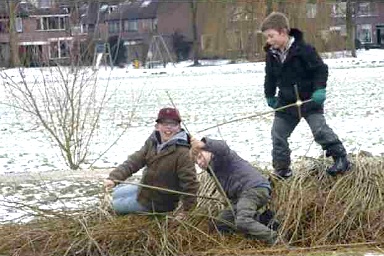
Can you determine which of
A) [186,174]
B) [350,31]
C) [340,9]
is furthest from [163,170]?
[340,9]

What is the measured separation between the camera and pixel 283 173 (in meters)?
6.63

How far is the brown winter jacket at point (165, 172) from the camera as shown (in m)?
5.79

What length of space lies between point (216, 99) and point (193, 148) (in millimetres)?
18236

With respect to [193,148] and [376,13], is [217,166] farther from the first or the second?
[376,13]

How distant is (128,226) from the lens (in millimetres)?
5734

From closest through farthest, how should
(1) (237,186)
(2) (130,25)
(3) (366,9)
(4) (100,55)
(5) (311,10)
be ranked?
1. (1) (237,186)
2. (4) (100,55)
3. (5) (311,10)
4. (3) (366,9)
5. (2) (130,25)

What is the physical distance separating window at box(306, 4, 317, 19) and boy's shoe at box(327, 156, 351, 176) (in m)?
39.8

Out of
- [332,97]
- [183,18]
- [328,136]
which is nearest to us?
[328,136]

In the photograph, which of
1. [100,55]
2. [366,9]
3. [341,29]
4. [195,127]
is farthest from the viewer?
[366,9]

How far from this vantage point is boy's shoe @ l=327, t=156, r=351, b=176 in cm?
638

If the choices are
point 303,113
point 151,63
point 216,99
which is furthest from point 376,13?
point 303,113

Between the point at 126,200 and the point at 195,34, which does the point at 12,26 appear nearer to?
the point at 126,200

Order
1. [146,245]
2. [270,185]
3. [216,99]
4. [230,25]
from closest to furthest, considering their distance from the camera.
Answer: [146,245], [270,185], [216,99], [230,25]

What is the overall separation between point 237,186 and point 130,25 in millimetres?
73123
